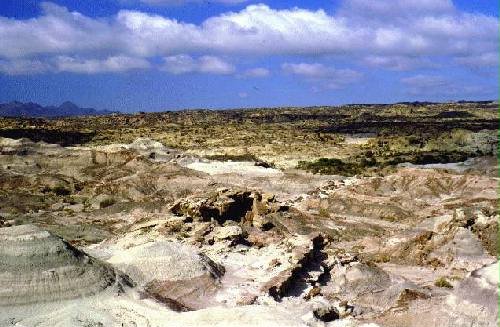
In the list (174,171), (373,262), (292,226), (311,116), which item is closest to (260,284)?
(373,262)

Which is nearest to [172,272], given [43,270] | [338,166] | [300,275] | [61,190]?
[43,270]

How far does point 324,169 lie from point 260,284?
37.0 metres

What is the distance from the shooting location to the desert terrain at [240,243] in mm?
19906

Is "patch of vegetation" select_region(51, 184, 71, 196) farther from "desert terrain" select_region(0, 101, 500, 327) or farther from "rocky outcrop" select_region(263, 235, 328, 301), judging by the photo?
"rocky outcrop" select_region(263, 235, 328, 301)

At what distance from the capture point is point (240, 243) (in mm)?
29672

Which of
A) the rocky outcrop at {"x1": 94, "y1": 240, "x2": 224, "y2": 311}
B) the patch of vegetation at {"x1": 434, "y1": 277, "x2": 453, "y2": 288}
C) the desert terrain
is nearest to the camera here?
the desert terrain

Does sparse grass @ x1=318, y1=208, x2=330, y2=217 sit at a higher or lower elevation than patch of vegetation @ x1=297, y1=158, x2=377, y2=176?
lower

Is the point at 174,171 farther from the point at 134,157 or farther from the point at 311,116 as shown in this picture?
the point at 311,116

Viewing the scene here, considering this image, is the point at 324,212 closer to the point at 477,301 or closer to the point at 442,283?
the point at 442,283

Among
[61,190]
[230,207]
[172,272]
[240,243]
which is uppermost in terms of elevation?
[230,207]

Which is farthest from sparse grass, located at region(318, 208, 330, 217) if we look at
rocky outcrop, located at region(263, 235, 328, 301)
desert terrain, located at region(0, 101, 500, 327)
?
rocky outcrop, located at region(263, 235, 328, 301)

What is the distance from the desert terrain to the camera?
65.3 feet

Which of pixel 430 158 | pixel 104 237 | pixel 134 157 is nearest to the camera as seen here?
pixel 104 237

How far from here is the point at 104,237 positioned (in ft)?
111
